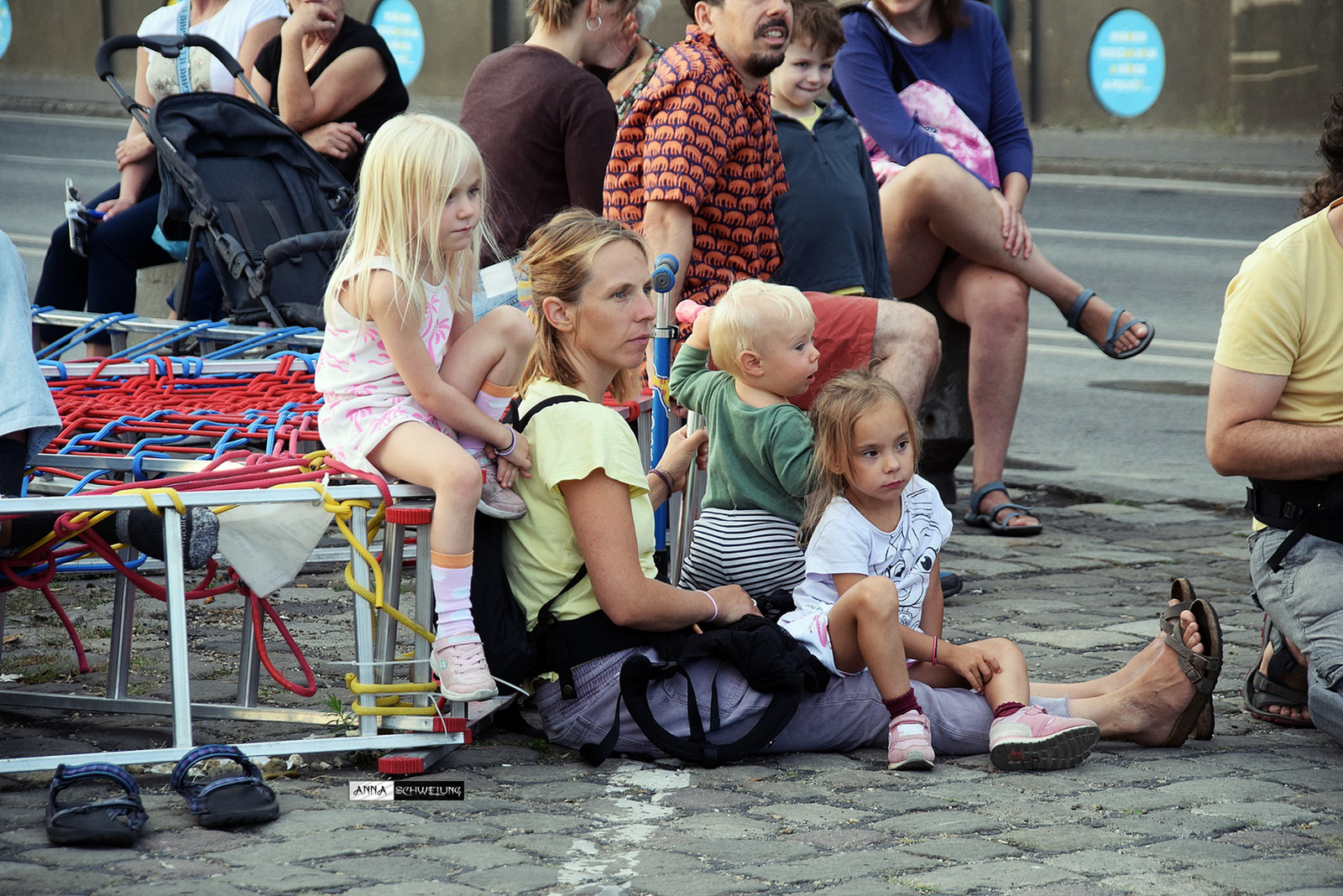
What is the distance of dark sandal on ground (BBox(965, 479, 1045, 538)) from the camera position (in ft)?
20.1

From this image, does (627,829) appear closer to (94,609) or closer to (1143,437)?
(94,609)

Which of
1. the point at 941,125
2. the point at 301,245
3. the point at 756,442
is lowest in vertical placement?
the point at 756,442

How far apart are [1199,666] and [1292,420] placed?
721 mm

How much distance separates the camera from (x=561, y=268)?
12.2 ft

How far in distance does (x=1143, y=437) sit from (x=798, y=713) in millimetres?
4940

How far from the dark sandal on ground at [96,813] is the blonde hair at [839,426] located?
1.69 meters

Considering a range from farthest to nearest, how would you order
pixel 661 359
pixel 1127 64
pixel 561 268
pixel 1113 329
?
pixel 1127 64
pixel 1113 329
pixel 661 359
pixel 561 268

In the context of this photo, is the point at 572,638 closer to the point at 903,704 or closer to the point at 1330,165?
the point at 903,704

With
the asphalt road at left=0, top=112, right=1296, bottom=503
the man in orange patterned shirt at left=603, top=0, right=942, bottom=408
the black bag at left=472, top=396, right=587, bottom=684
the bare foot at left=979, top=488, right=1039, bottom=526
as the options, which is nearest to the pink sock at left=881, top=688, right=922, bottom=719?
the black bag at left=472, top=396, right=587, bottom=684

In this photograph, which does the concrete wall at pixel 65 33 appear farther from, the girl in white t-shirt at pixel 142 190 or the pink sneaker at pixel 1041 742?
the pink sneaker at pixel 1041 742

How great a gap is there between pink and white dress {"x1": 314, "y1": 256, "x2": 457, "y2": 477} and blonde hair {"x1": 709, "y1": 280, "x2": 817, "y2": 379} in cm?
77

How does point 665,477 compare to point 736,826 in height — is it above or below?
above

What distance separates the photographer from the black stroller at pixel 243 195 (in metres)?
6.02

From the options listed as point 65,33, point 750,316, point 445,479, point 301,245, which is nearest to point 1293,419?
point 750,316
